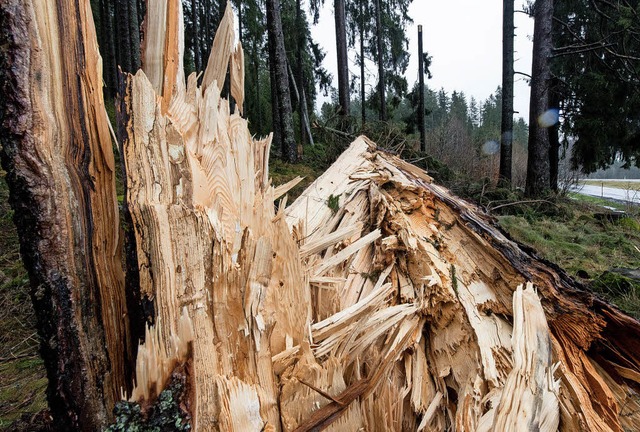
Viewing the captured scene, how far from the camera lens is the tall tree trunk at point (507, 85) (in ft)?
32.2

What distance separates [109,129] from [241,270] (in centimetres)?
80

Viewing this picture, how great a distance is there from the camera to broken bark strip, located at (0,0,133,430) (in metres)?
1.08

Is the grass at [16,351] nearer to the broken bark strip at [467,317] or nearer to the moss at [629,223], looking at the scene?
the broken bark strip at [467,317]

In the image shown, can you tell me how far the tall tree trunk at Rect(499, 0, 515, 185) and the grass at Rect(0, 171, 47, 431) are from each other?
1059 cm

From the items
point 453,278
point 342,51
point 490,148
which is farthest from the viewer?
point 490,148

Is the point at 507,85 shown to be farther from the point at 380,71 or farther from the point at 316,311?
the point at 316,311

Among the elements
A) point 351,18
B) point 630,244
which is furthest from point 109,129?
point 351,18

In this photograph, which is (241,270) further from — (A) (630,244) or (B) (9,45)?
(A) (630,244)

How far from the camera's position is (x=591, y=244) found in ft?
16.2

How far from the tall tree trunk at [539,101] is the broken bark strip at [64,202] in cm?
864

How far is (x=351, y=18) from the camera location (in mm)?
19828

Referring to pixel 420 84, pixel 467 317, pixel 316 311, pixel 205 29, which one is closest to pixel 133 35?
pixel 316 311

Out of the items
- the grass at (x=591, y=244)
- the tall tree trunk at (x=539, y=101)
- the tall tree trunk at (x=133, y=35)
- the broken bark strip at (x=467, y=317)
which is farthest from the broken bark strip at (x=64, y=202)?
the tall tree trunk at (x=539, y=101)

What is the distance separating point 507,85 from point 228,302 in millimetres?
12009
